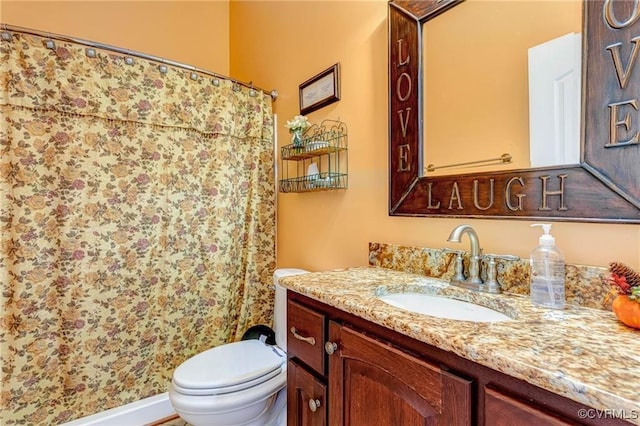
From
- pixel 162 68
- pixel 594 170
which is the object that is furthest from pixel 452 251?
pixel 162 68

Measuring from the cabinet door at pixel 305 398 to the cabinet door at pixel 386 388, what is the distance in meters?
0.05

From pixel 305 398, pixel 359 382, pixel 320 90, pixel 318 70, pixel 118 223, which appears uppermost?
pixel 318 70

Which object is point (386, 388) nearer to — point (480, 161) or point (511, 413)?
point (511, 413)

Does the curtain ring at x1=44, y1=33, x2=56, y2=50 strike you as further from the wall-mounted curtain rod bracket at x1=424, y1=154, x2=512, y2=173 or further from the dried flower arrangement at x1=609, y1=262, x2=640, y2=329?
the dried flower arrangement at x1=609, y1=262, x2=640, y2=329

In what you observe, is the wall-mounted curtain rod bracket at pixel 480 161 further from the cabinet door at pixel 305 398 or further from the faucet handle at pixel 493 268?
the cabinet door at pixel 305 398

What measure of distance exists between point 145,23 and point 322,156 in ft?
5.77

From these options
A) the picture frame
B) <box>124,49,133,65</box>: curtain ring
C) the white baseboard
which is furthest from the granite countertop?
<box>124,49,133,65</box>: curtain ring

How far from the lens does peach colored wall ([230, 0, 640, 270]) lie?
863 mm

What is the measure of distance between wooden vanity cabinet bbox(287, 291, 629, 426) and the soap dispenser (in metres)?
0.36

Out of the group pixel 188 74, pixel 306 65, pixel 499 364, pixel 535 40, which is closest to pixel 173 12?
pixel 188 74

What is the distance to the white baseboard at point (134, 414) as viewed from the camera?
5.21 feet

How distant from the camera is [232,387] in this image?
1281mm

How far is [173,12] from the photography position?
241 cm

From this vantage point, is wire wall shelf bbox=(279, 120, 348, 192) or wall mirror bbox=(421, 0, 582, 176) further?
wire wall shelf bbox=(279, 120, 348, 192)
